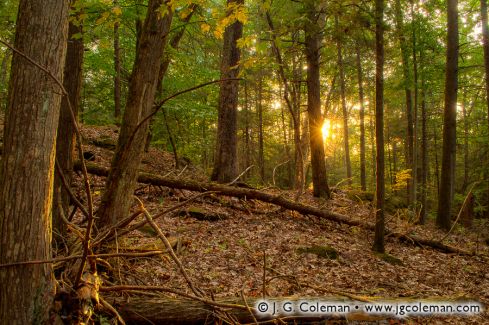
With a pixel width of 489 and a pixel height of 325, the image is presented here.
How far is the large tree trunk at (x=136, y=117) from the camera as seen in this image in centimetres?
457

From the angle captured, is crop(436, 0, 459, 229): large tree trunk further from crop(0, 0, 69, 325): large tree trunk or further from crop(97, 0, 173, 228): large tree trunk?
crop(0, 0, 69, 325): large tree trunk

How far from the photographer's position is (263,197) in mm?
8734

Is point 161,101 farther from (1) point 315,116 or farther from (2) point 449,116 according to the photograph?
(2) point 449,116

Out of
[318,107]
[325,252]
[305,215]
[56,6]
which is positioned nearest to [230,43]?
[318,107]

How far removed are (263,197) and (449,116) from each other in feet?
24.4

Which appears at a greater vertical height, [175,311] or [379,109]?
[379,109]

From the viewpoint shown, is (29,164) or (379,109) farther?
(379,109)

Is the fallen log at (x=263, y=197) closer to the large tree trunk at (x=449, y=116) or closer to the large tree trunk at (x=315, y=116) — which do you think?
the large tree trunk at (x=315, y=116)

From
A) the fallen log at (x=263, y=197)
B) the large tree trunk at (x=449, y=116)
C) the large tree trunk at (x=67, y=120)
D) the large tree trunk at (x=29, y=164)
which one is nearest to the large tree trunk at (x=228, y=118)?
the fallen log at (x=263, y=197)

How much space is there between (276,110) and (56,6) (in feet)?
76.9

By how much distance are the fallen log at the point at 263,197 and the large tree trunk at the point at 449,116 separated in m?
3.60

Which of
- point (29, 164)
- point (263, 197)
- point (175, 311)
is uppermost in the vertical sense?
point (29, 164)

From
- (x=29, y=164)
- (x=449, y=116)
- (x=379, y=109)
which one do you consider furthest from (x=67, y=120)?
(x=449, y=116)

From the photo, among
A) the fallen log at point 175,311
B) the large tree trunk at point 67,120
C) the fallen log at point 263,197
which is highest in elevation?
the large tree trunk at point 67,120
